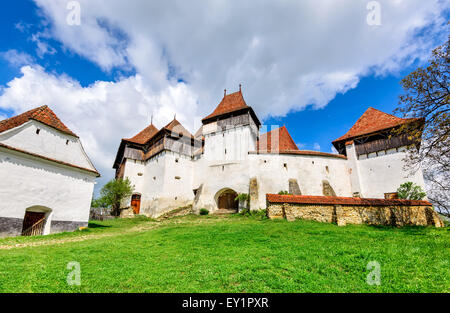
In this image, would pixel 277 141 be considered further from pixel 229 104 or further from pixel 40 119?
pixel 40 119

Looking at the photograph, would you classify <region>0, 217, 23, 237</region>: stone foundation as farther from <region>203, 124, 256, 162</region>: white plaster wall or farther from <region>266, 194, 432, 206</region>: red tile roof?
<region>203, 124, 256, 162</region>: white plaster wall

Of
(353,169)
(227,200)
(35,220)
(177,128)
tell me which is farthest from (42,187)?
(353,169)

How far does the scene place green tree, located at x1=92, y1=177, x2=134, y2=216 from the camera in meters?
23.4

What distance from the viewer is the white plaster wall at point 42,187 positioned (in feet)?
32.9

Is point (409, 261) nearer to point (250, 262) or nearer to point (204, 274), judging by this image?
point (250, 262)

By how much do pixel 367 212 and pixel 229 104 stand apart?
756 inches

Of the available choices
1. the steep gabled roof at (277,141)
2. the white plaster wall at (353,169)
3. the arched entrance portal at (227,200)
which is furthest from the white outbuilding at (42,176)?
the white plaster wall at (353,169)

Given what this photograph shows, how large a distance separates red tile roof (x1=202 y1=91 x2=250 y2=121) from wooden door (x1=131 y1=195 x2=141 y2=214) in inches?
515

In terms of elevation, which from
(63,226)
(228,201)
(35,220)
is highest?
(228,201)

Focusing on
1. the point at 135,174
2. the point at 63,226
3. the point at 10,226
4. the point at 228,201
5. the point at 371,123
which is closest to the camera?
the point at 10,226

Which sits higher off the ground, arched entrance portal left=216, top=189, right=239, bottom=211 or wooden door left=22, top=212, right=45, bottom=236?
arched entrance portal left=216, top=189, right=239, bottom=211

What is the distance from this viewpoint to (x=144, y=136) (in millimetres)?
31203

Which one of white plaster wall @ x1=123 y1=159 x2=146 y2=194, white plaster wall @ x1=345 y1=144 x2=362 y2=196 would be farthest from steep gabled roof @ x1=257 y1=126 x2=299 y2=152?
white plaster wall @ x1=123 y1=159 x2=146 y2=194
